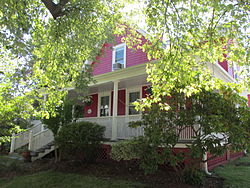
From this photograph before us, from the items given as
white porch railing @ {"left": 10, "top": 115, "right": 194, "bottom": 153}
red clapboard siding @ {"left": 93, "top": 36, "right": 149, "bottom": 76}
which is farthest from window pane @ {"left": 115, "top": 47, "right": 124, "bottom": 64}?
white porch railing @ {"left": 10, "top": 115, "right": 194, "bottom": 153}

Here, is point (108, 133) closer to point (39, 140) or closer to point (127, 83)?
point (127, 83)

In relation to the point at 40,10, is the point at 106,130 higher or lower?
lower

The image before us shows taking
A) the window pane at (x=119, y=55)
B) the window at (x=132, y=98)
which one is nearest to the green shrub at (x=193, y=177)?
the window at (x=132, y=98)

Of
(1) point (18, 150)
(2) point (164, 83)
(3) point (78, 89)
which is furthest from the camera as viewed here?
(1) point (18, 150)

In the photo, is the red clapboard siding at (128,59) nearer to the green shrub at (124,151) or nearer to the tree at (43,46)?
the tree at (43,46)

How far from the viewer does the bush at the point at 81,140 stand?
792 cm

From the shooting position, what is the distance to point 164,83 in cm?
561

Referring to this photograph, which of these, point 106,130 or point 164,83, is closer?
point 164,83

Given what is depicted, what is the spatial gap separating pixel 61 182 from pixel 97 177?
1.17 meters

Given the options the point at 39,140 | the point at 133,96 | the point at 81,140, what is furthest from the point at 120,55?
the point at 39,140

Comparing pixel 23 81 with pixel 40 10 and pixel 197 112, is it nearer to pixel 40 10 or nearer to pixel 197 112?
pixel 40 10

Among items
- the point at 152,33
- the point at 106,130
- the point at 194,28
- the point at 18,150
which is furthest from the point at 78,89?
the point at 18,150

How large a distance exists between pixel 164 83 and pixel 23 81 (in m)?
4.72

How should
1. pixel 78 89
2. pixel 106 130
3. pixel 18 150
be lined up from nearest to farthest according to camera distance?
pixel 78 89, pixel 106 130, pixel 18 150
